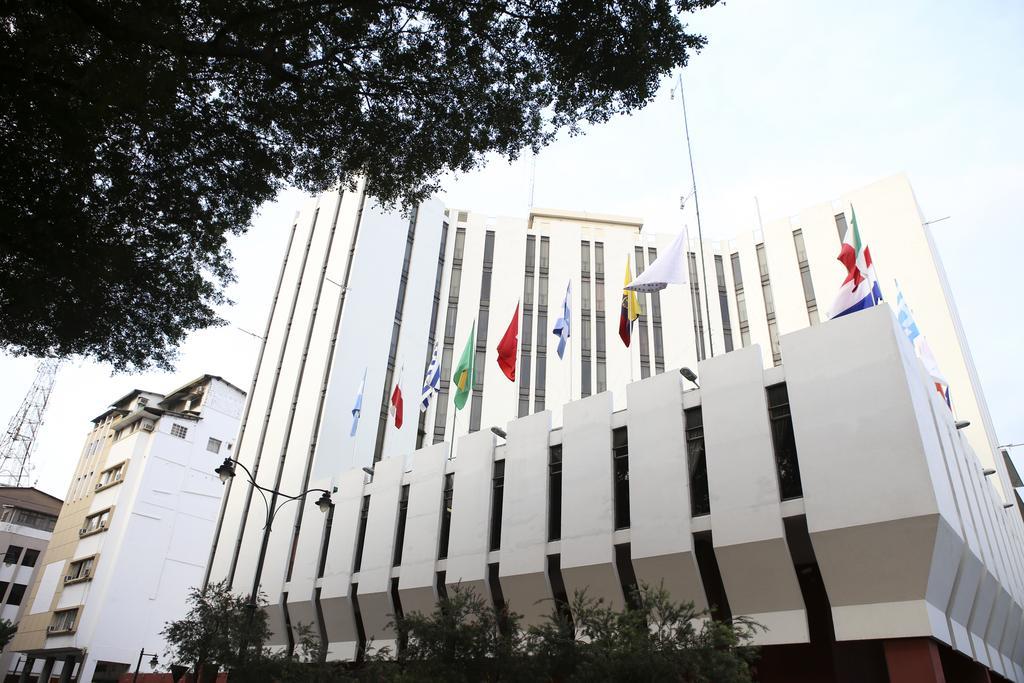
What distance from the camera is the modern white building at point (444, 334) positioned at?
3189 centimetres

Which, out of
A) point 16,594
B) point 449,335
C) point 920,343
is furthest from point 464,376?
point 16,594

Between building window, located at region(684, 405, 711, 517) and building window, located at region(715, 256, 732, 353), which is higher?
building window, located at region(715, 256, 732, 353)

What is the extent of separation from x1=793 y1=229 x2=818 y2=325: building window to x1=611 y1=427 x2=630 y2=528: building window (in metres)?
22.7

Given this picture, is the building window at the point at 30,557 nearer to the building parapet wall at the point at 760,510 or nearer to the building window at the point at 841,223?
the building parapet wall at the point at 760,510

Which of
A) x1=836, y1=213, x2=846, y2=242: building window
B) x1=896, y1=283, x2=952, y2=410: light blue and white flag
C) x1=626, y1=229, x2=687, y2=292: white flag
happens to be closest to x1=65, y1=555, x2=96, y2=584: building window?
x1=626, y1=229, x2=687, y2=292: white flag

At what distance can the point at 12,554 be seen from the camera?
218 feet

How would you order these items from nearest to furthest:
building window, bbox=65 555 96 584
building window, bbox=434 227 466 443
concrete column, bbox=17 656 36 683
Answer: building window, bbox=434 227 466 443 < building window, bbox=65 555 96 584 < concrete column, bbox=17 656 36 683

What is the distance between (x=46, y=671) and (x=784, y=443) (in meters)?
55.1

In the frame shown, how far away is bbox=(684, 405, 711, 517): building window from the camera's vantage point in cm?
2167

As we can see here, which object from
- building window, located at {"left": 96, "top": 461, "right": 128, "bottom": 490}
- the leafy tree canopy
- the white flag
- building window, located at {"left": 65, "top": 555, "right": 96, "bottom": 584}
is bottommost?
the leafy tree canopy

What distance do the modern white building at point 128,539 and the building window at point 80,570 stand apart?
87 mm

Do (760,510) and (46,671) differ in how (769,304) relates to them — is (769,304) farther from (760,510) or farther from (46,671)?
(46,671)

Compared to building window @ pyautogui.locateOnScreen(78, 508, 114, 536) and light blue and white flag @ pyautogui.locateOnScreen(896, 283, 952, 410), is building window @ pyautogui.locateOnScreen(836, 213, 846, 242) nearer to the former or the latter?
light blue and white flag @ pyautogui.locateOnScreen(896, 283, 952, 410)

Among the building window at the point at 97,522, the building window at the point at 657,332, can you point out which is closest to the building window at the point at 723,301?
the building window at the point at 657,332
